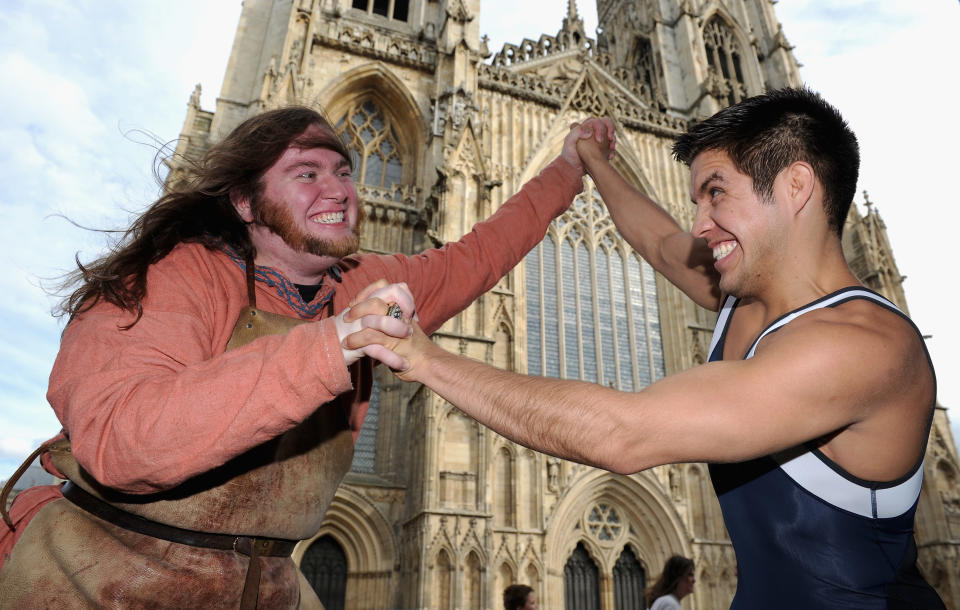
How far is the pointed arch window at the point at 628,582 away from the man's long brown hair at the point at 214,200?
1042 cm

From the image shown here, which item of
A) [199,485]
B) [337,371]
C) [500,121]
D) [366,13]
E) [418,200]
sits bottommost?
[199,485]

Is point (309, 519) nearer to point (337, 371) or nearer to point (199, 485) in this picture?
point (199, 485)

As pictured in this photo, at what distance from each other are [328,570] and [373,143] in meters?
8.94

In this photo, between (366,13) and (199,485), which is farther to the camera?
(366,13)

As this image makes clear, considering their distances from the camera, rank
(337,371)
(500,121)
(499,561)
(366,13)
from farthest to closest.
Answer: (366,13) → (500,121) → (499,561) → (337,371)

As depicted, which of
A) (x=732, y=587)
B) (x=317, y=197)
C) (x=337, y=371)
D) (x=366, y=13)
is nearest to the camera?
(x=337, y=371)

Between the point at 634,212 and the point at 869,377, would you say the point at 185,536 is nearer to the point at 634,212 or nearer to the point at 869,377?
the point at 869,377

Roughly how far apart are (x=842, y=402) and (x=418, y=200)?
11.8 m

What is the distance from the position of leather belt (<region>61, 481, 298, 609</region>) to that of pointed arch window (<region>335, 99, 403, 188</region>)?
11895mm

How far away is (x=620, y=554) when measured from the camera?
1045 centimetres

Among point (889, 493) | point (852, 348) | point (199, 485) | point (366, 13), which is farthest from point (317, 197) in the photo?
point (366, 13)

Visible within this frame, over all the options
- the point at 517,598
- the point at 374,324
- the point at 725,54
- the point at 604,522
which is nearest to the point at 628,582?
the point at 604,522

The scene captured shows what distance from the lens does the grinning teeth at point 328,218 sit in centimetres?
160

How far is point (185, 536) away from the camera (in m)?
1.17
